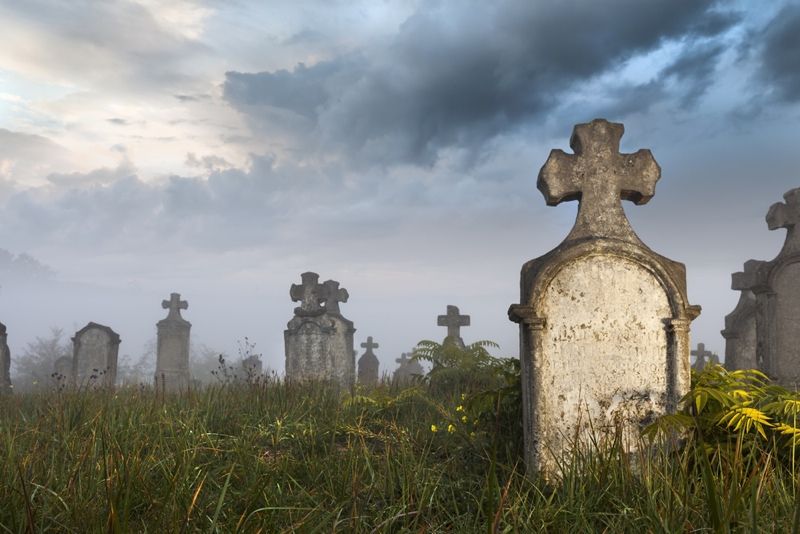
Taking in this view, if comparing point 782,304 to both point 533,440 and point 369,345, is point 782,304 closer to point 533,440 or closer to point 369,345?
point 533,440

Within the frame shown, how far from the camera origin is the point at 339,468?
14.3ft

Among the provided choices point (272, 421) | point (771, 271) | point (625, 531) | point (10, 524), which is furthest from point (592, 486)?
point (771, 271)

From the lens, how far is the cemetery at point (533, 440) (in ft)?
11.0

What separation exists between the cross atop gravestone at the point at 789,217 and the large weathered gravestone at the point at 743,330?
2.90 m

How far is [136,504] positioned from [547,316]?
9.99 ft

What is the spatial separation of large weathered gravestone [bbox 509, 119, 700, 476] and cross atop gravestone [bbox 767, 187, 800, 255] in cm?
735

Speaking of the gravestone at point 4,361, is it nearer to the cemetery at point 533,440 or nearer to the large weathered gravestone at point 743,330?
the cemetery at point 533,440

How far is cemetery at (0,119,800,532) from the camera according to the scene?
3359mm

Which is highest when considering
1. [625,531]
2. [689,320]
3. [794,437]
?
[689,320]

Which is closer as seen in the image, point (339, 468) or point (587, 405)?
point (339, 468)

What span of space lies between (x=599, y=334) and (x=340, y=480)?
88.7 inches

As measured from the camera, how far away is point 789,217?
37.2 ft

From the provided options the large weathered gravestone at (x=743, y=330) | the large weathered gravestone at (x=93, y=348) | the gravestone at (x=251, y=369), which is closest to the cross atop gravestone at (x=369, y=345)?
the gravestone at (x=251, y=369)

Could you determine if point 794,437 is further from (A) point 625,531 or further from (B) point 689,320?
(A) point 625,531
